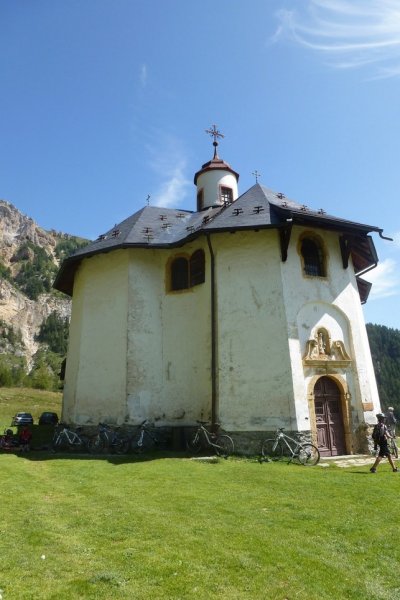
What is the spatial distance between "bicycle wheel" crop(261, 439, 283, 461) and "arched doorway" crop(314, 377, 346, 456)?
180cm

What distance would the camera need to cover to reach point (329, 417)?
1473 centimetres

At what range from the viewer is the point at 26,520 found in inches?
252

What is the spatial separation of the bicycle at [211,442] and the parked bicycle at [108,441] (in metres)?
2.31

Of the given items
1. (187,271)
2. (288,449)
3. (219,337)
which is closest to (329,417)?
(288,449)

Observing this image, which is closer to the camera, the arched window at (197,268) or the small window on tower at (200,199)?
the arched window at (197,268)

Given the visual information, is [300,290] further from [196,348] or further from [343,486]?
[343,486]

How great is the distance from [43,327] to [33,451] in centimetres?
14661

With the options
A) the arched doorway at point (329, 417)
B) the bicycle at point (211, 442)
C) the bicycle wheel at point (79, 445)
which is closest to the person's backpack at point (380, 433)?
the arched doorway at point (329, 417)

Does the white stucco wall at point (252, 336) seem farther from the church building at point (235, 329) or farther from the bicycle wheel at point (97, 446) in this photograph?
the bicycle wheel at point (97, 446)

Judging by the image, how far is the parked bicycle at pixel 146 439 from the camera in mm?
14922

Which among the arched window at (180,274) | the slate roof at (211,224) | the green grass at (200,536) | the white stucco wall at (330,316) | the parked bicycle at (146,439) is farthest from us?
the arched window at (180,274)

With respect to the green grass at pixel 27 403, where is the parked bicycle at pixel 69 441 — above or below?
below

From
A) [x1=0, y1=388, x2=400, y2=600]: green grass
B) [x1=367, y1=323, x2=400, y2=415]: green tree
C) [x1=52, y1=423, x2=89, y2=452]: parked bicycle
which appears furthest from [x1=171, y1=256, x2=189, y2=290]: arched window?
[x1=367, y1=323, x2=400, y2=415]: green tree

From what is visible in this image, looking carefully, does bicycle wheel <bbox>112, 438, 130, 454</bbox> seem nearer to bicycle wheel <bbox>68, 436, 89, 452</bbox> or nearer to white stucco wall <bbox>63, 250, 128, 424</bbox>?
white stucco wall <bbox>63, 250, 128, 424</bbox>
